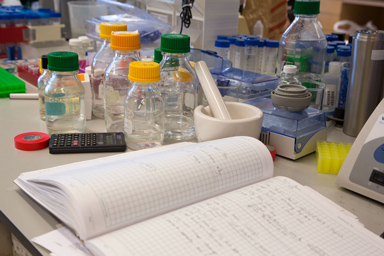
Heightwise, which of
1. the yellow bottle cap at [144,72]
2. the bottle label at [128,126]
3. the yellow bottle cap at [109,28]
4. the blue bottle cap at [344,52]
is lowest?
the bottle label at [128,126]

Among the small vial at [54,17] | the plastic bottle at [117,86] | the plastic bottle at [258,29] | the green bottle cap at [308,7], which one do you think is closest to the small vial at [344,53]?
the green bottle cap at [308,7]

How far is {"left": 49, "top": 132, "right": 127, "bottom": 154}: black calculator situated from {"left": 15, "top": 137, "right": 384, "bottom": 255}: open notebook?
0.53 feet

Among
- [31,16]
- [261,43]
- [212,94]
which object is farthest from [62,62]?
[31,16]

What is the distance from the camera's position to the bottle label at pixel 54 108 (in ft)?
3.22

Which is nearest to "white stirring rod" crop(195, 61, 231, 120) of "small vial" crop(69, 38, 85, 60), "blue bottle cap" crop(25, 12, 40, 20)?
"small vial" crop(69, 38, 85, 60)

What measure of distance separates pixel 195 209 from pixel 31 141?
470mm

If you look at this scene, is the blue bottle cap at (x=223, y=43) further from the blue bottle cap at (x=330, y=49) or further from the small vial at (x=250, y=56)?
the blue bottle cap at (x=330, y=49)

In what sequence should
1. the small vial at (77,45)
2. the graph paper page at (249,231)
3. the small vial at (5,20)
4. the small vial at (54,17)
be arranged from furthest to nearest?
the small vial at (54,17)
the small vial at (5,20)
the small vial at (77,45)
the graph paper page at (249,231)

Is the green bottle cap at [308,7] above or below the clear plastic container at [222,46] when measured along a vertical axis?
above

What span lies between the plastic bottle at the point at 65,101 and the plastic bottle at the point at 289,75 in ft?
1.65

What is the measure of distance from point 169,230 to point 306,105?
19.0 inches

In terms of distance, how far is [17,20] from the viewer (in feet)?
6.39

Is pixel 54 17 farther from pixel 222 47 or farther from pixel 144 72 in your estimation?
pixel 144 72

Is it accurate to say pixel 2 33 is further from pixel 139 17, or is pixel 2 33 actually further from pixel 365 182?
pixel 365 182
